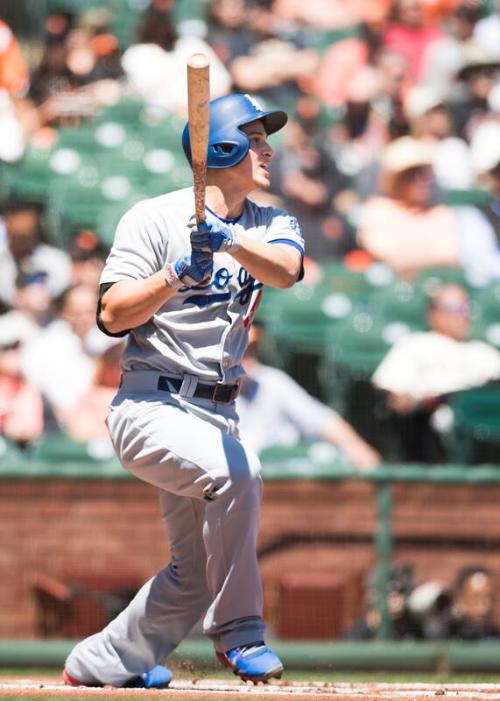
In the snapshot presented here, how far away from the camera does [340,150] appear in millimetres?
9266

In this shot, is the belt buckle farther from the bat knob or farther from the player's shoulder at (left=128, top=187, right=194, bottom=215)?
the bat knob

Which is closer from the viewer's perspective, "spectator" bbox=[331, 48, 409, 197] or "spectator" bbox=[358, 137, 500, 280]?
"spectator" bbox=[358, 137, 500, 280]

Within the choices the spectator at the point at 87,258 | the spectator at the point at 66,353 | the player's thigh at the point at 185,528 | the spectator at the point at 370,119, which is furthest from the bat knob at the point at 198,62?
the spectator at the point at 370,119

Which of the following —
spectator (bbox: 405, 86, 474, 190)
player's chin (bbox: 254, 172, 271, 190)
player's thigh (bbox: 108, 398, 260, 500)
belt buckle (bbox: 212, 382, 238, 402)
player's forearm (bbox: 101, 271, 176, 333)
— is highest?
spectator (bbox: 405, 86, 474, 190)

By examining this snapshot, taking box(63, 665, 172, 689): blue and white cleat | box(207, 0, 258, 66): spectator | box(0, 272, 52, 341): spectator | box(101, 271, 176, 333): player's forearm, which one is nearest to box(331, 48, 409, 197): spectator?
Result: box(207, 0, 258, 66): spectator

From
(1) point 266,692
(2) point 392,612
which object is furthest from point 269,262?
(2) point 392,612

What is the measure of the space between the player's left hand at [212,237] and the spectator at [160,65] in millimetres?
6191

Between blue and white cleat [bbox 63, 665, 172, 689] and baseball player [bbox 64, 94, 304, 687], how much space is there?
66 millimetres

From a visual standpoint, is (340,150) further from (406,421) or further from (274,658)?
(274,658)

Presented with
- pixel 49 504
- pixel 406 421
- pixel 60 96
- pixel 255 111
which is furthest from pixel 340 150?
pixel 255 111

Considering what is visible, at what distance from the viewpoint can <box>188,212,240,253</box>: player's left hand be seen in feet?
11.8

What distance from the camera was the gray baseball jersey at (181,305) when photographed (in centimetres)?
392

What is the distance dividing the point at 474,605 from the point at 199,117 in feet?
12.7

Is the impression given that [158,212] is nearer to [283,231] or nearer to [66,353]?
[283,231]
